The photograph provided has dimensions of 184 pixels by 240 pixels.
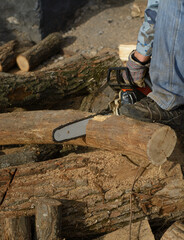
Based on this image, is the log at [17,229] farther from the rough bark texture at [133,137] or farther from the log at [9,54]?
the log at [9,54]

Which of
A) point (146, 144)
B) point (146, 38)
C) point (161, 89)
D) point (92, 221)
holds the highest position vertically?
point (146, 38)

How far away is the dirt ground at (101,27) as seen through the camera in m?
5.16

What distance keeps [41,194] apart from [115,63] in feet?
6.33

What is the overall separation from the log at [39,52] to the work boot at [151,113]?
2471 millimetres

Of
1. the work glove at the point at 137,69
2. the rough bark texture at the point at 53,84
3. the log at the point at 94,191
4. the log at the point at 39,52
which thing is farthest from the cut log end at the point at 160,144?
the log at the point at 39,52

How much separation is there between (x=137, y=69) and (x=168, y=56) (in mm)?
437

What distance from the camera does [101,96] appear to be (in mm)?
3479

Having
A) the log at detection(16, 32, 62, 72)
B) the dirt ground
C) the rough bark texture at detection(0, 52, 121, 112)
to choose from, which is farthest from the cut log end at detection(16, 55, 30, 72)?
the rough bark texture at detection(0, 52, 121, 112)

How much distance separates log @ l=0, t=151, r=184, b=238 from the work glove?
83 centimetres

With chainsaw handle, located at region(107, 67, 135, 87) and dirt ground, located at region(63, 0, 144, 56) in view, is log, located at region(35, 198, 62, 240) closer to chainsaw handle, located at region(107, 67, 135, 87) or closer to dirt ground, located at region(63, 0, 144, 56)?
chainsaw handle, located at region(107, 67, 135, 87)

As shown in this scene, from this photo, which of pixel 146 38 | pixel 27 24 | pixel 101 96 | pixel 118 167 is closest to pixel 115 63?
pixel 101 96

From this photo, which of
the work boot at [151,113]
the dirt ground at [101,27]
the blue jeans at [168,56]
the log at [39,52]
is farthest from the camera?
the dirt ground at [101,27]

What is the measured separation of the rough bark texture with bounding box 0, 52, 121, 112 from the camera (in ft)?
10.6

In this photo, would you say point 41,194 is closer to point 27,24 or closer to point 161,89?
point 161,89
